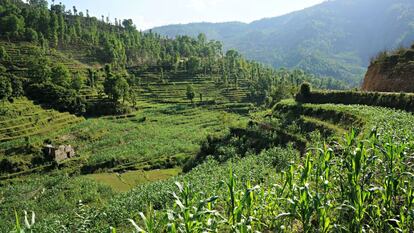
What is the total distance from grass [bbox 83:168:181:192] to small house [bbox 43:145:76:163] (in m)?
7.69

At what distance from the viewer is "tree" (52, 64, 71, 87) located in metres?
78.6

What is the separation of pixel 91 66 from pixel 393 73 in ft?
312

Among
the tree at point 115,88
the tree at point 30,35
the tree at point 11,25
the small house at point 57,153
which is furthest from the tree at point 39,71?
the small house at point 57,153

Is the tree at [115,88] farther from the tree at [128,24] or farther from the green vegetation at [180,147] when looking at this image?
the tree at [128,24]

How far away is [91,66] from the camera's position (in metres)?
111

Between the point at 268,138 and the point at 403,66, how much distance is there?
17344mm

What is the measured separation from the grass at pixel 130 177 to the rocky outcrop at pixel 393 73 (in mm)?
28013

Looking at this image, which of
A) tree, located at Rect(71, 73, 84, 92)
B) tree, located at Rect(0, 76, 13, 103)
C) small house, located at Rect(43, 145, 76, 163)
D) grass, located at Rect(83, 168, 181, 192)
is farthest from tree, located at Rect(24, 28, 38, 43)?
grass, located at Rect(83, 168, 181, 192)

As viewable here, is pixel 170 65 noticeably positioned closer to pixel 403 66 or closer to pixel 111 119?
pixel 111 119

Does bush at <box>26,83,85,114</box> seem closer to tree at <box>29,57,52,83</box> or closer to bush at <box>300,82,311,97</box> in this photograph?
tree at <box>29,57,52,83</box>

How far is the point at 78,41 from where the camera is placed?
4943 inches

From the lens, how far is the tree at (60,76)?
258 ft

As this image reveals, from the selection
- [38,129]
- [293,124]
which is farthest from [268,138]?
A: [38,129]

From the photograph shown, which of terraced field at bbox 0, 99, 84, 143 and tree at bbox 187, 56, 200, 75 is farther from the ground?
tree at bbox 187, 56, 200, 75
